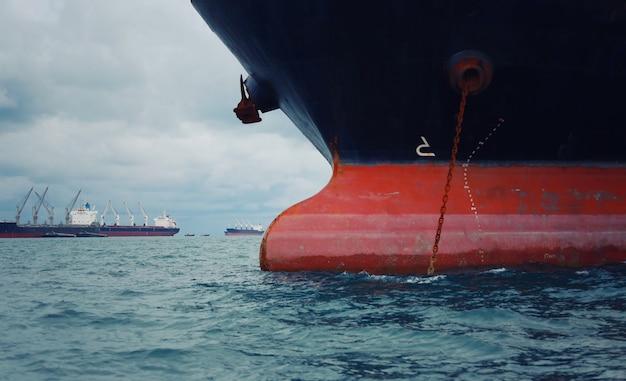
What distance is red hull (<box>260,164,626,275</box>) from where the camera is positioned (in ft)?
27.1

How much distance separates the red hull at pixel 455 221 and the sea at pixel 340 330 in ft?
1.03

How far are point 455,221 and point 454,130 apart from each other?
4.54ft

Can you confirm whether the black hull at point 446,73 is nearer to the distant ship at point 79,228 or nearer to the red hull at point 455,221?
the red hull at point 455,221

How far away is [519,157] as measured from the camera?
8.97 m

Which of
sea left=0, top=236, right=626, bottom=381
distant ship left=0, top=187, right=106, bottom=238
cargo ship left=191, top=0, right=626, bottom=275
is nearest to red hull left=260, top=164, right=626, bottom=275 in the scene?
cargo ship left=191, top=0, right=626, bottom=275

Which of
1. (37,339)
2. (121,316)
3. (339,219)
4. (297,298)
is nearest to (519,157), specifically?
(339,219)

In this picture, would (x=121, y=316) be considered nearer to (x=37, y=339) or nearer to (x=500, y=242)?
(x=37, y=339)

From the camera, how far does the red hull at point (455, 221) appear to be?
8250mm

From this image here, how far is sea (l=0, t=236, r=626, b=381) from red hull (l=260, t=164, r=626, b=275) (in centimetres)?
31

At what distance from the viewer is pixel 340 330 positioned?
16.9ft

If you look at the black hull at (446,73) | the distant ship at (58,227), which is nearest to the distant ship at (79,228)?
the distant ship at (58,227)

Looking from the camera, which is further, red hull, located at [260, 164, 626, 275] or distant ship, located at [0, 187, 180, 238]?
distant ship, located at [0, 187, 180, 238]

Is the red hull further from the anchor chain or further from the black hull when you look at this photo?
the black hull

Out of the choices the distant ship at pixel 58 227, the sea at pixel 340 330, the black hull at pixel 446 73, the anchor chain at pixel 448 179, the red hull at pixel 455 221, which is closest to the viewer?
the sea at pixel 340 330
